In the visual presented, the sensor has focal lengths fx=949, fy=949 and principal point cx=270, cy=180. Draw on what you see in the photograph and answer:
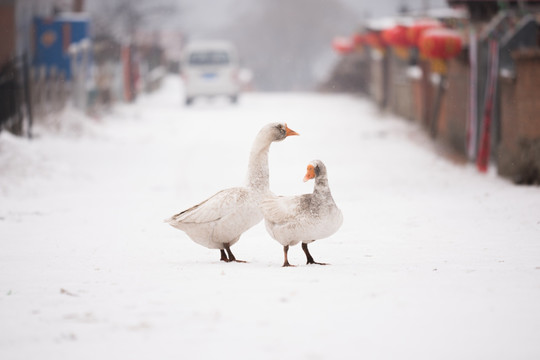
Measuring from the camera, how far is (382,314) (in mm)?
5602

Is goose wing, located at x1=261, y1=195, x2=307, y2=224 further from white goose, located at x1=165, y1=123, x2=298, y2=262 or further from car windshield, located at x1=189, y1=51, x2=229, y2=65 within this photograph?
car windshield, located at x1=189, y1=51, x2=229, y2=65

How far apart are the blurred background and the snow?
88 cm

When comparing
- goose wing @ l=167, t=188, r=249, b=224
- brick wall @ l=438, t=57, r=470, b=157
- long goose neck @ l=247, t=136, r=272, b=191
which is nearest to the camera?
goose wing @ l=167, t=188, r=249, b=224

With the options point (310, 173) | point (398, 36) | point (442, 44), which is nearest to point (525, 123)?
point (442, 44)

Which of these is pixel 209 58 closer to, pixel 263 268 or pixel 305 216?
pixel 263 268

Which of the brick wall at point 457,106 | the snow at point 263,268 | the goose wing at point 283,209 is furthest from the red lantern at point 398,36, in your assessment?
the goose wing at point 283,209

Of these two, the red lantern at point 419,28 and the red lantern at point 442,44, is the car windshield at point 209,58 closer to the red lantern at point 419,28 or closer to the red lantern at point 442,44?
the red lantern at point 419,28

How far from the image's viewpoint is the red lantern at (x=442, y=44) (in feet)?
58.9

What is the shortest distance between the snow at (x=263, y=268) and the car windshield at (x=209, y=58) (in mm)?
18526

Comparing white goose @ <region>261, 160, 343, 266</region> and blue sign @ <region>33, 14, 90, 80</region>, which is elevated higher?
white goose @ <region>261, 160, 343, 266</region>

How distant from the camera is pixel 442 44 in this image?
1795cm

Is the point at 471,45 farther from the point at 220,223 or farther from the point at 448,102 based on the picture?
the point at 220,223

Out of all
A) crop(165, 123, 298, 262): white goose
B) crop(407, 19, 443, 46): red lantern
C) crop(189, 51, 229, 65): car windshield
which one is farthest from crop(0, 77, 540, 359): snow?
crop(189, 51, 229, 65): car windshield

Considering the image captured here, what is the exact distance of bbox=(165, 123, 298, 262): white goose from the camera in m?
7.56
